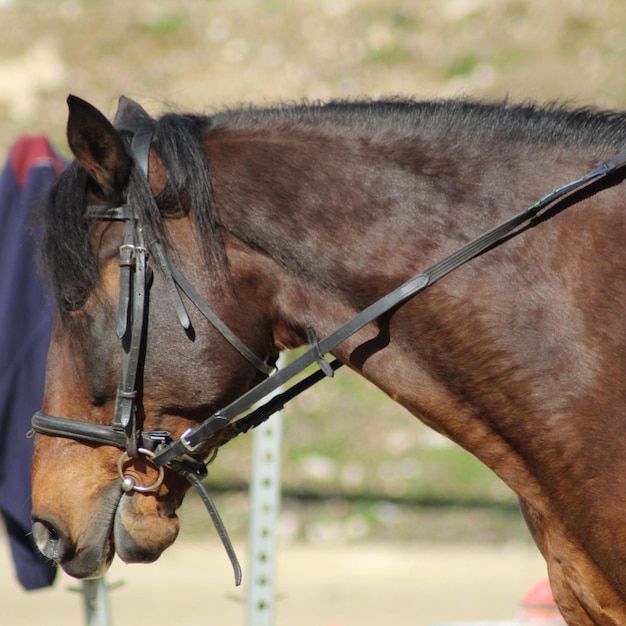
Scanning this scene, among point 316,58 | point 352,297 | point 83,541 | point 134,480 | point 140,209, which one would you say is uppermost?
point 316,58

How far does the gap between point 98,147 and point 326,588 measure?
14.4ft

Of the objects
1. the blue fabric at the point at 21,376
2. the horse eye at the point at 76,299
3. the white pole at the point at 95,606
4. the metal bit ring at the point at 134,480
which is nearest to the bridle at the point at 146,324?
the metal bit ring at the point at 134,480

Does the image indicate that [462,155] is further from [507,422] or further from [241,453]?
[241,453]

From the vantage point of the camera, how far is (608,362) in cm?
203

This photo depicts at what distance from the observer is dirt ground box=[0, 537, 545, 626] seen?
5.39m

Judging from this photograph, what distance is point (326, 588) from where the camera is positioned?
5797 mm

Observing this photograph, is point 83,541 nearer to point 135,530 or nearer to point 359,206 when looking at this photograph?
point 135,530

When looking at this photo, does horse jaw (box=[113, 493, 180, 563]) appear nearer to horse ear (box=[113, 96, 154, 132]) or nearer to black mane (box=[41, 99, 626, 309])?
black mane (box=[41, 99, 626, 309])

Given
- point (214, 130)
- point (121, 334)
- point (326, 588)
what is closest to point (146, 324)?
point (121, 334)

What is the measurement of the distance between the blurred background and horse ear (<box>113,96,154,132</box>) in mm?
5553

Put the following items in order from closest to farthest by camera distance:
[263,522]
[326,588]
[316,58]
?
[263,522] → [326,588] → [316,58]

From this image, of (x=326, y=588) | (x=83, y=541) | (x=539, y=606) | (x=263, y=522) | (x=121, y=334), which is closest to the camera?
(x=121, y=334)

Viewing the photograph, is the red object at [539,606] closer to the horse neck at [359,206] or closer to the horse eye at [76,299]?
the horse neck at [359,206]

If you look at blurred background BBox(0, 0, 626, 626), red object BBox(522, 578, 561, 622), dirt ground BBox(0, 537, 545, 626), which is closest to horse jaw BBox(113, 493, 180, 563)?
red object BBox(522, 578, 561, 622)
